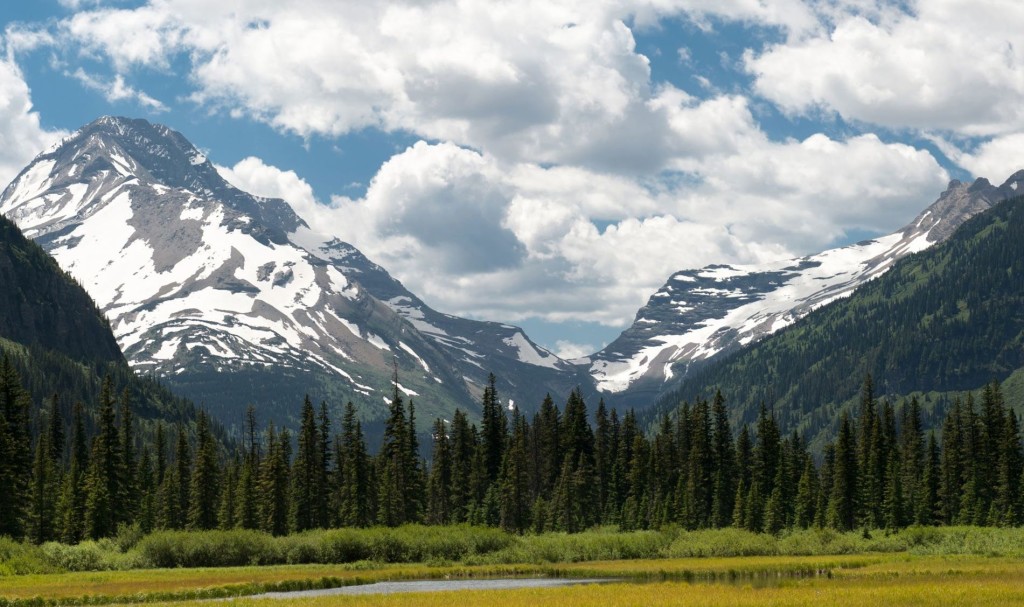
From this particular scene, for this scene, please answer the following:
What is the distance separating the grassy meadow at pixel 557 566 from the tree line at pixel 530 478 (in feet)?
45.1

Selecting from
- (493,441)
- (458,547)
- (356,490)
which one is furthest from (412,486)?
(458,547)

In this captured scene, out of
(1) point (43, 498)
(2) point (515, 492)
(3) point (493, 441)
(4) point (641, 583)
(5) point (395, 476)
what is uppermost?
(3) point (493, 441)

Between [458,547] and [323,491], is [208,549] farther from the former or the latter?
[323,491]

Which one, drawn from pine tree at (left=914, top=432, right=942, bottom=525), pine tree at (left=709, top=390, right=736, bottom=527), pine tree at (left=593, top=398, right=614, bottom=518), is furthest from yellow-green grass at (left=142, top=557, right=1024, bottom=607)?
pine tree at (left=593, top=398, right=614, bottom=518)

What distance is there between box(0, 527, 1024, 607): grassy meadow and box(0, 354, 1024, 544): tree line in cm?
1376

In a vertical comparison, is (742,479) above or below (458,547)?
above

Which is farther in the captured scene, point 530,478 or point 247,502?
point 530,478

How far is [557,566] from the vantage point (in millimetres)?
113625

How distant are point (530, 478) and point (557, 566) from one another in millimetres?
62273

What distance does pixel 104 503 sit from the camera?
13712 cm

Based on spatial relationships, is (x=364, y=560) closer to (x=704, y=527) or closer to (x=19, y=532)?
(x=19, y=532)

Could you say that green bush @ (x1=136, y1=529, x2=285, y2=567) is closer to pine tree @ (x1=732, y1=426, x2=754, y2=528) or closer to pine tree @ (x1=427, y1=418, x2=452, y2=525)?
pine tree @ (x1=427, y1=418, x2=452, y2=525)

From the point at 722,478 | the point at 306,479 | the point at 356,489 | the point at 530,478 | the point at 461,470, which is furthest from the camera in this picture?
the point at 530,478

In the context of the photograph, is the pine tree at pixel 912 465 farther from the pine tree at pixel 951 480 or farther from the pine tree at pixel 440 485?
the pine tree at pixel 440 485
